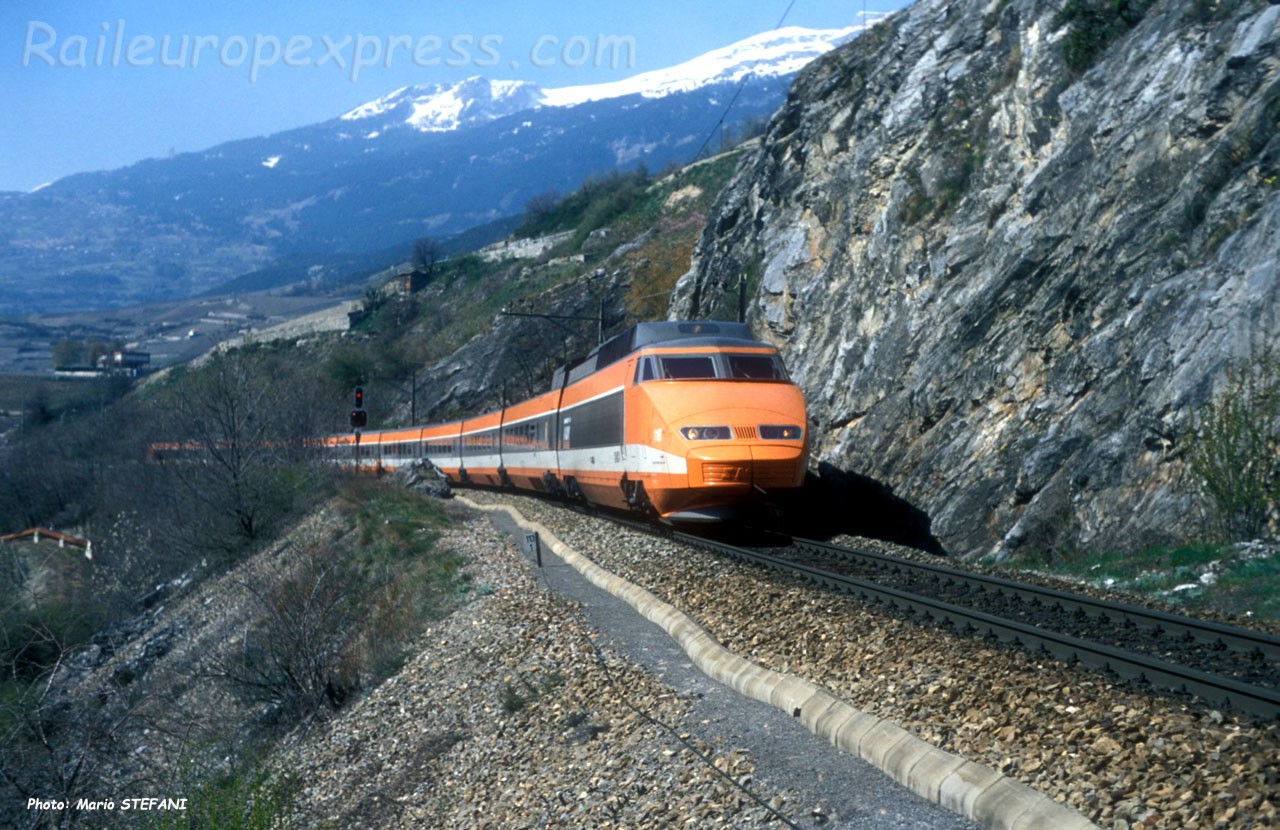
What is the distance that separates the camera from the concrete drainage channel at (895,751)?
5602mm

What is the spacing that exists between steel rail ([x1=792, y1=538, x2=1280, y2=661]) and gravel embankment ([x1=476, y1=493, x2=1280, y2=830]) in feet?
6.17

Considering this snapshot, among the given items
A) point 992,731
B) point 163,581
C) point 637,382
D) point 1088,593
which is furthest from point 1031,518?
point 163,581

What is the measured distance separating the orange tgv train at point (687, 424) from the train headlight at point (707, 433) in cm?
2

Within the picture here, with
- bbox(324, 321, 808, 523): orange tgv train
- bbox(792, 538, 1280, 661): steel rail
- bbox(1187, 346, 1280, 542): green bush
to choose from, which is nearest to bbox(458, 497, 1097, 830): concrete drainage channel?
→ bbox(792, 538, 1280, 661): steel rail

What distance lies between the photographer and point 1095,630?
9617 millimetres

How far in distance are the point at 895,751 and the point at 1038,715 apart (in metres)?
0.91

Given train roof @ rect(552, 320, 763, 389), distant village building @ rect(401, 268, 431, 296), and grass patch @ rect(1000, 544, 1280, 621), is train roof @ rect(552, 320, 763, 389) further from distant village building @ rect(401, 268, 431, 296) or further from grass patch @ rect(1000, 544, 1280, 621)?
distant village building @ rect(401, 268, 431, 296)

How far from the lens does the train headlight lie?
1728cm

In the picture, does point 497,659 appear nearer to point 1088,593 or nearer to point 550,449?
point 1088,593

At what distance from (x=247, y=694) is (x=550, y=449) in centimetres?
1125

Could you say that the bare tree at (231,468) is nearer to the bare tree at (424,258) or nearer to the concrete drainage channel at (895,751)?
the concrete drainage channel at (895,751)

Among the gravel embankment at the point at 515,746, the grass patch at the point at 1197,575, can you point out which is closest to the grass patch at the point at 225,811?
the gravel embankment at the point at 515,746

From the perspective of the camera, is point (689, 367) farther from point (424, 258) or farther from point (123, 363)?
point (123, 363)

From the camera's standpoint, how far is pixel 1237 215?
16.5m
